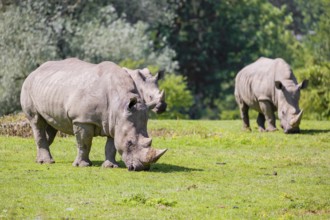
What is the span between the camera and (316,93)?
4544 centimetres

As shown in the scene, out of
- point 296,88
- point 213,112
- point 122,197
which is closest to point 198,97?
point 213,112

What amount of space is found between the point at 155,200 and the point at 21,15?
111 feet

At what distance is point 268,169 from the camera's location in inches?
869

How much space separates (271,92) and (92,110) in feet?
35.2

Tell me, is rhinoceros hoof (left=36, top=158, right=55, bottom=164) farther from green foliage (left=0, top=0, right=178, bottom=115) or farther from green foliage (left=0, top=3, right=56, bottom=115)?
green foliage (left=0, top=0, right=178, bottom=115)

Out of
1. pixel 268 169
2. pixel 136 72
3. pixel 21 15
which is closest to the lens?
pixel 268 169

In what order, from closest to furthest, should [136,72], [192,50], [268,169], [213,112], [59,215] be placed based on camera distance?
[59,215] → [268,169] → [136,72] → [192,50] → [213,112]

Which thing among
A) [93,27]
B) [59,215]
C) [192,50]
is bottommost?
[192,50]

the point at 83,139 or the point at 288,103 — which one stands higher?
the point at 83,139

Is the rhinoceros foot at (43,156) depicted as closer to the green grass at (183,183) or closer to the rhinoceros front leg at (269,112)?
the green grass at (183,183)

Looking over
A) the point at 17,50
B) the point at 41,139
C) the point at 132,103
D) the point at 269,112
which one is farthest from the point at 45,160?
the point at 17,50

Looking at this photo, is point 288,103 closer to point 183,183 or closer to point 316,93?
point 183,183

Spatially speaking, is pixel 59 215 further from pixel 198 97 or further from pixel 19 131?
pixel 198 97

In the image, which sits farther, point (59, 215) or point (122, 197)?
point (122, 197)
